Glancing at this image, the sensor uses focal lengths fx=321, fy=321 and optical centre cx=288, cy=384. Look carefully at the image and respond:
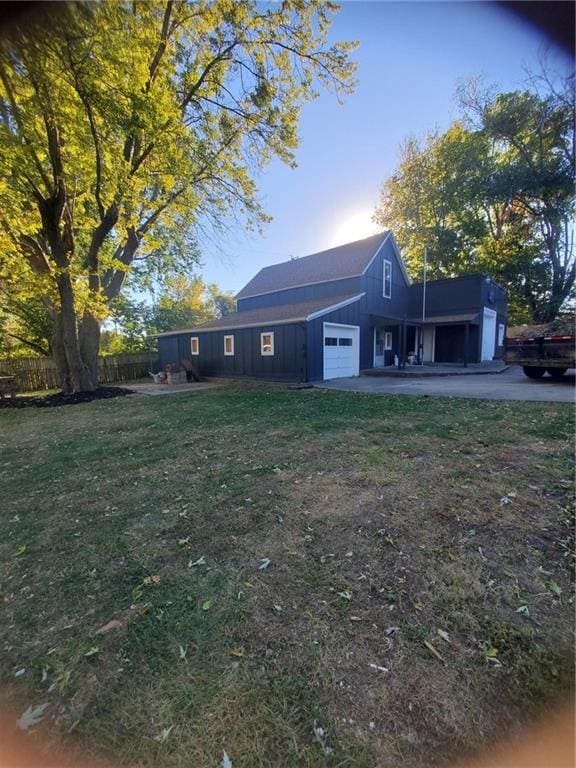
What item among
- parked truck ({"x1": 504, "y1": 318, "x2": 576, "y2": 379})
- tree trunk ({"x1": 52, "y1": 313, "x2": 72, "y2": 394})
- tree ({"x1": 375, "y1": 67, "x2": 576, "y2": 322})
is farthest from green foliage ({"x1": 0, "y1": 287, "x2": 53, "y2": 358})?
tree ({"x1": 375, "y1": 67, "x2": 576, "y2": 322})

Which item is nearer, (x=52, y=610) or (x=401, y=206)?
(x=52, y=610)

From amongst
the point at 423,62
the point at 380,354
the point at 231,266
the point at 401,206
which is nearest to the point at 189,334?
the point at 231,266

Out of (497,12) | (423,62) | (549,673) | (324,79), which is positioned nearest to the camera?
(549,673)

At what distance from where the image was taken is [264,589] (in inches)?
76.5

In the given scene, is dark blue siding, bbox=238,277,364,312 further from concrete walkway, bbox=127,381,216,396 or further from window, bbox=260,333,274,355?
concrete walkway, bbox=127,381,216,396

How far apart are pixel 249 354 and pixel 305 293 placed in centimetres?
544

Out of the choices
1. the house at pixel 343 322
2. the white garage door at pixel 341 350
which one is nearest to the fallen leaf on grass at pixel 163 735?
the house at pixel 343 322

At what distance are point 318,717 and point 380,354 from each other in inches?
603

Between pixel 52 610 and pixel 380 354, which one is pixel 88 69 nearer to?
pixel 52 610

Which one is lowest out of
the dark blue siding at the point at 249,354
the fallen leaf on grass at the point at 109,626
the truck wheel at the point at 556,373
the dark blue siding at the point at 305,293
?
the fallen leaf on grass at the point at 109,626

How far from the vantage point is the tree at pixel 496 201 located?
17.1 meters

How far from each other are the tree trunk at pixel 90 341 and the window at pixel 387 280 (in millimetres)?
12538

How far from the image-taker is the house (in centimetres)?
1173

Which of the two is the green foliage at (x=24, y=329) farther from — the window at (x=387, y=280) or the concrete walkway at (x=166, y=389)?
the window at (x=387, y=280)
